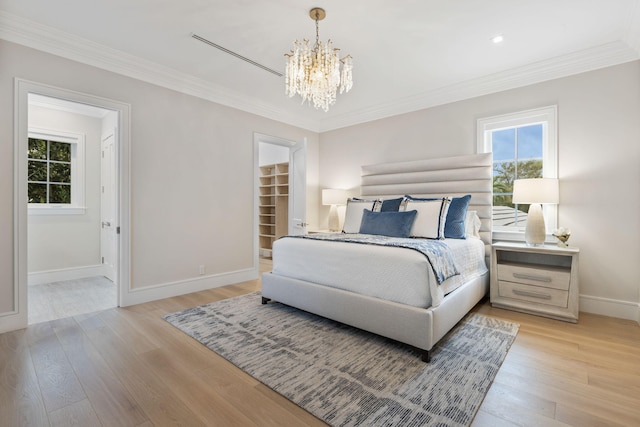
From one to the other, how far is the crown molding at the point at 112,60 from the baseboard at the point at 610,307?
4.59 m

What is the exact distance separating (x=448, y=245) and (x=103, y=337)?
305cm

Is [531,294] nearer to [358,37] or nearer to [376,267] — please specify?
[376,267]

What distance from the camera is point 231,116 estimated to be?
4.18 meters

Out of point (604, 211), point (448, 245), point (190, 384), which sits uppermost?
point (604, 211)

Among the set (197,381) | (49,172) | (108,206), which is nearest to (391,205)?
(197,381)

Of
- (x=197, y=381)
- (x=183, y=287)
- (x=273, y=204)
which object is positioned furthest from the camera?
(x=273, y=204)

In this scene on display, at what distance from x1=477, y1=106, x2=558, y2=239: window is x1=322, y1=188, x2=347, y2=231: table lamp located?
6.85ft

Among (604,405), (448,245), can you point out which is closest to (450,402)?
(604,405)

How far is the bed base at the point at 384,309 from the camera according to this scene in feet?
6.88

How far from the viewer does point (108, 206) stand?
455 centimetres

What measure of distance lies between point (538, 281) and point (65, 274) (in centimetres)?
608

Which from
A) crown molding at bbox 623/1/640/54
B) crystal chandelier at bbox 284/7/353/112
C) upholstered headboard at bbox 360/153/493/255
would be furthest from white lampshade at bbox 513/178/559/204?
crystal chandelier at bbox 284/7/353/112

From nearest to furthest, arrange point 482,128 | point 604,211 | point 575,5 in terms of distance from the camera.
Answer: point 575,5 < point 604,211 < point 482,128

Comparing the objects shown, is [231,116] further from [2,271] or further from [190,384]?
[190,384]
